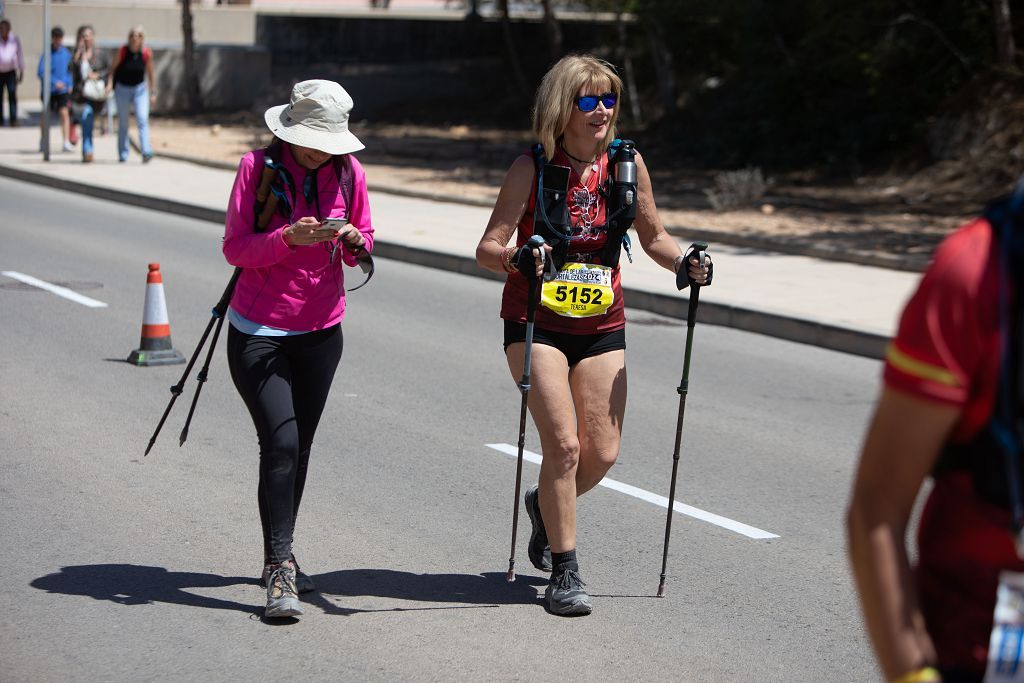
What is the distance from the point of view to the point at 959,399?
6.95ft

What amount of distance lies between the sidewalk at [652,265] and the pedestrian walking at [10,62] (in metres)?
5.71

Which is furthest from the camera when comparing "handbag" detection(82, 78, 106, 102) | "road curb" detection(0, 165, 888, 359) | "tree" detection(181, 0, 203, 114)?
"tree" detection(181, 0, 203, 114)

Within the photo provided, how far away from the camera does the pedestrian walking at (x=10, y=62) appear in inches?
1120

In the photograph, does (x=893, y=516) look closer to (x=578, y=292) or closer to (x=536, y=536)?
(x=578, y=292)

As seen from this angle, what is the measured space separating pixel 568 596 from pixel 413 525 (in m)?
1.26

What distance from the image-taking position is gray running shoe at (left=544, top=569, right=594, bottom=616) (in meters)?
5.15

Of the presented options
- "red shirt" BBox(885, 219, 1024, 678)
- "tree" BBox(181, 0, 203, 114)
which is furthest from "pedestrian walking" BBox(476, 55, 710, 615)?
"tree" BBox(181, 0, 203, 114)

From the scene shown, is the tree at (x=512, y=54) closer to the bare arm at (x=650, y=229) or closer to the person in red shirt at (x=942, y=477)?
the bare arm at (x=650, y=229)

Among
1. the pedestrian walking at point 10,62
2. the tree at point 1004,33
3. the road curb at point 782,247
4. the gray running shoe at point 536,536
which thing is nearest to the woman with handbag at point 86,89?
the pedestrian walking at point 10,62

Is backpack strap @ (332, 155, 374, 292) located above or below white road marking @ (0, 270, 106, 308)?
above

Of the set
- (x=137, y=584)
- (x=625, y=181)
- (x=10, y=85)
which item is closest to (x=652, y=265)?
(x=625, y=181)

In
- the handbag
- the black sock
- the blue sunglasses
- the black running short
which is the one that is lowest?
the black sock

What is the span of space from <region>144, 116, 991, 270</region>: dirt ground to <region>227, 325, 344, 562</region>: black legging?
10091mm

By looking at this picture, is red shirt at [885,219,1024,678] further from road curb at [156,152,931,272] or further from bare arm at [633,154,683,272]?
road curb at [156,152,931,272]
